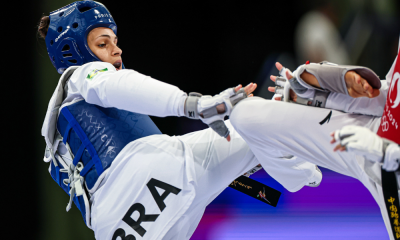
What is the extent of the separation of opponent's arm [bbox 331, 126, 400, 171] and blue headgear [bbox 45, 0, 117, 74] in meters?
1.39

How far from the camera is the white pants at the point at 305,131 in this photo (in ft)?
3.63

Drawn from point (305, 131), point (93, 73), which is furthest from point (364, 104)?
point (93, 73)

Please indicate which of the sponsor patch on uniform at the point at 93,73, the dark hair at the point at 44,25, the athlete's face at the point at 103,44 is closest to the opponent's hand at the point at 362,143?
the sponsor patch on uniform at the point at 93,73

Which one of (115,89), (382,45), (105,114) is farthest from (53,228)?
(382,45)

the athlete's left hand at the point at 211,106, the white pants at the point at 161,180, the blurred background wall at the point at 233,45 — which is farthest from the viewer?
the blurred background wall at the point at 233,45

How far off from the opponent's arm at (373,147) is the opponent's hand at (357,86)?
17cm

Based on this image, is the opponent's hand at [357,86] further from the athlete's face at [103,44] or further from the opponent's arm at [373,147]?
the athlete's face at [103,44]

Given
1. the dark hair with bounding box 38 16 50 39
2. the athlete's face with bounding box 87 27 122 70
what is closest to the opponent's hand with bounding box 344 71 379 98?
the athlete's face with bounding box 87 27 122 70

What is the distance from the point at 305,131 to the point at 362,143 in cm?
27

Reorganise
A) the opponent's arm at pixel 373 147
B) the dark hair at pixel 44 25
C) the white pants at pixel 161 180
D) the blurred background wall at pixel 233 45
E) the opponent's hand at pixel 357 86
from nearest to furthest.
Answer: the opponent's arm at pixel 373 147
the opponent's hand at pixel 357 86
the white pants at pixel 161 180
the dark hair at pixel 44 25
the blurred background wall at pixel 233 45

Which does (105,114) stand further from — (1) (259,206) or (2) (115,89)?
(1) (259,206)

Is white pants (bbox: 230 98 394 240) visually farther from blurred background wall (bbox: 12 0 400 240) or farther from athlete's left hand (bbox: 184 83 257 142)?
blurred background wall (bbox: 12 0 400 240)

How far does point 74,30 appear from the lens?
1755mm

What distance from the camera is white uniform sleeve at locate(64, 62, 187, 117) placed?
A: 1.29m
